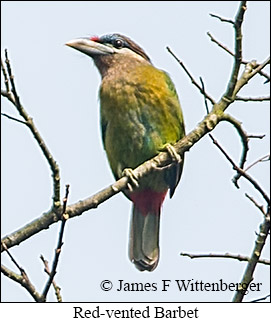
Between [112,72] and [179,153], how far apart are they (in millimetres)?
1226

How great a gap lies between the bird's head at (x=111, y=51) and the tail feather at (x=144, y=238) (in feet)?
3.50

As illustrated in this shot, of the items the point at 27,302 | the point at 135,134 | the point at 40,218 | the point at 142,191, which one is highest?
the point at 135,134

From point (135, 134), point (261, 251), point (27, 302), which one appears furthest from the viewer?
point (135, 134)

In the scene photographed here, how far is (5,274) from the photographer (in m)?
2.80

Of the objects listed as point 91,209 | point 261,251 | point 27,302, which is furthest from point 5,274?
point 261,251

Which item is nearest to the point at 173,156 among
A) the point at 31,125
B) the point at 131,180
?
the point at 131,180

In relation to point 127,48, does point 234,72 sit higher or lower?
lower

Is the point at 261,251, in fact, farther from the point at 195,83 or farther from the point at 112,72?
the point at 112,72

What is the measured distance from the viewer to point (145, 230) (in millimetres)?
4895

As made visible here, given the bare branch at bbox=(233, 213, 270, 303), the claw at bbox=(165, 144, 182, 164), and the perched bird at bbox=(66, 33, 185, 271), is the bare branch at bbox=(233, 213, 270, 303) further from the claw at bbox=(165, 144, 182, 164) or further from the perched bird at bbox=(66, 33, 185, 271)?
the perched bird at bbox=(66, 33, 185, 271)

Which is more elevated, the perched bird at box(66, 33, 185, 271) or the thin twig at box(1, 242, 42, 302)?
the perched bird at box(66, 33, 185, 271)

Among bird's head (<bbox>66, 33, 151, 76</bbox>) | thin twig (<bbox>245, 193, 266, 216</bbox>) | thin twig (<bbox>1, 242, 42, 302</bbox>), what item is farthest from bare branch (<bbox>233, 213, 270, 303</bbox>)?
bird's head (<bbox>66, 33, 151, 76</bbox>)

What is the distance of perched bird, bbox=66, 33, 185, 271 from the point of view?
4.49 meters

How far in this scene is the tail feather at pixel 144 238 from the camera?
4.79m
